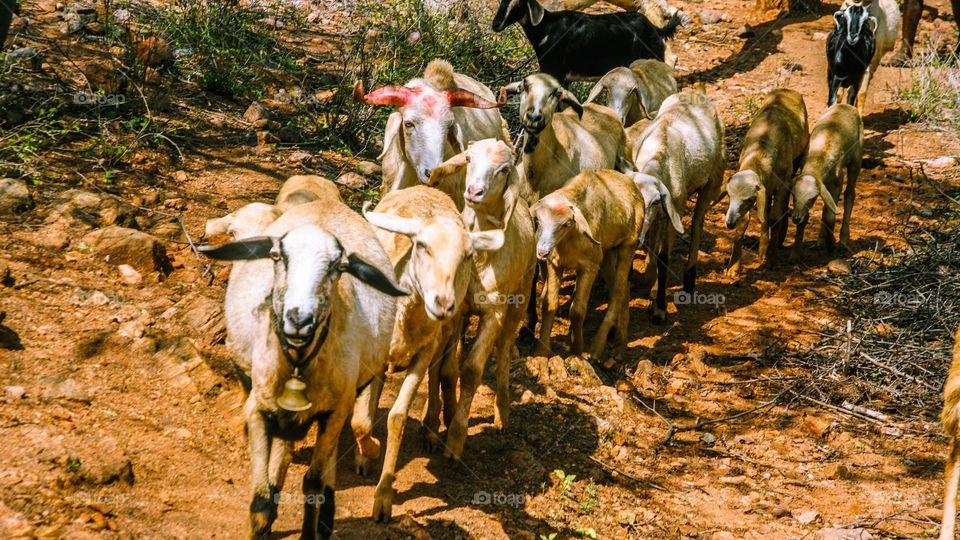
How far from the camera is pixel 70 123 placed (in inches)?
357

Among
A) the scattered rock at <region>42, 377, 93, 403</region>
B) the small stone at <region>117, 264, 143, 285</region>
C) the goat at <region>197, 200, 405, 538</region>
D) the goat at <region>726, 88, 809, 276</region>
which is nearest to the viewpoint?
the goat at <region>197, 200, 405, 538</region>

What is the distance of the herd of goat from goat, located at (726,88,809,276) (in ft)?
0.10

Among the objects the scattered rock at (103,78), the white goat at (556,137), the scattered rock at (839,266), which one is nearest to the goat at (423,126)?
the white goat at (556,137)

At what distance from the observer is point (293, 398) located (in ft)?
14.5

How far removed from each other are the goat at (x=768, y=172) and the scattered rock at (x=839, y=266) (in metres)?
0.78

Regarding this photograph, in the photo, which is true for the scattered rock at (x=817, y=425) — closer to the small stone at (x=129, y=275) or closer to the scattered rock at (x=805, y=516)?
the scattered rock at (x=805, y=516)

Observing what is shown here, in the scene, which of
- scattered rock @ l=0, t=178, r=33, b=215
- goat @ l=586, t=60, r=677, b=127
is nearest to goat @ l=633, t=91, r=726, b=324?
goat @ l=586, t=60, r=677, b=127

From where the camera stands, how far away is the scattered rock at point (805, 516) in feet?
21.5

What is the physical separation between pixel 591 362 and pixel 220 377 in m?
3.57

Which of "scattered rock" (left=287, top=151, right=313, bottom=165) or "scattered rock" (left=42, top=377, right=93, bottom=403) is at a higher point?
"scattered rock" (left=287, top=151, right=313, bottom=165)

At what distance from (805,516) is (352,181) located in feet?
17.6

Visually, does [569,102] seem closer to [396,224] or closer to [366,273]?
[396,224]

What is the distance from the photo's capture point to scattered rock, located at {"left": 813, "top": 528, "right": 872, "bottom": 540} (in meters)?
6.20

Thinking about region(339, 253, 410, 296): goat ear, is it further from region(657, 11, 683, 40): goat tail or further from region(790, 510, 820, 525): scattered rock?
region(657, 11, 683, 40): goat tail
